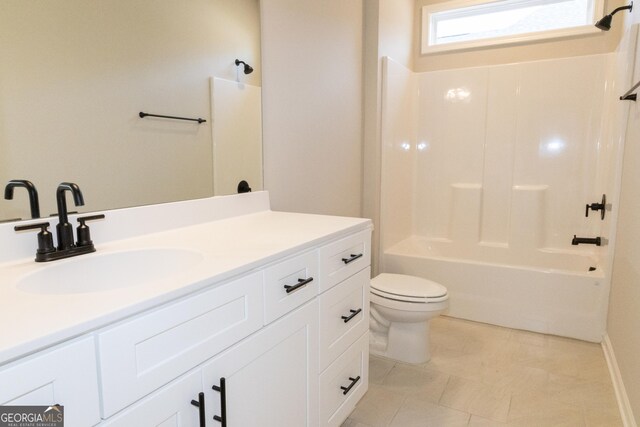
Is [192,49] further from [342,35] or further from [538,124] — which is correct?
[538,124]

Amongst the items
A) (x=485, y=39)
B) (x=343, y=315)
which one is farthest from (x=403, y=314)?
(x=485, y=39)

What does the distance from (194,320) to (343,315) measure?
2.38ft

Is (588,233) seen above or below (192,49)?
below

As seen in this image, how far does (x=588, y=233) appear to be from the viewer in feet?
10.0

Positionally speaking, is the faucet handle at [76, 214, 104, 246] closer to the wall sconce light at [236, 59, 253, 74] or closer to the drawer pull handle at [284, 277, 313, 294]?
the drawer pull handle at [284, 277, 313, 294]

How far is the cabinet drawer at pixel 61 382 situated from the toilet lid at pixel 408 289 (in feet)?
5.71

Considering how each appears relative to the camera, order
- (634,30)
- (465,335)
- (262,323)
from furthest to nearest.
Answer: (465,335) < (634,30) < (262,323)

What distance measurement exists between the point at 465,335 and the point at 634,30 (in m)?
2.00

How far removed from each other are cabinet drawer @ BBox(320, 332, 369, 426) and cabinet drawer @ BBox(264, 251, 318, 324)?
13.6 inches

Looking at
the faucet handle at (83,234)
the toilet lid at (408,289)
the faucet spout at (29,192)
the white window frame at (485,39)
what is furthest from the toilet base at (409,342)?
the white window frame at (485,39)

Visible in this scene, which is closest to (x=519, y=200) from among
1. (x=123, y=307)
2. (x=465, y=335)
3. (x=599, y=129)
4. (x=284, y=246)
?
(x=599, y=129)

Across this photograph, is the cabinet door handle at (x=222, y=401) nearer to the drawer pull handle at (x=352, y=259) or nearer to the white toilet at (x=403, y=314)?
the drawer pull handle at (x=352, y=259)

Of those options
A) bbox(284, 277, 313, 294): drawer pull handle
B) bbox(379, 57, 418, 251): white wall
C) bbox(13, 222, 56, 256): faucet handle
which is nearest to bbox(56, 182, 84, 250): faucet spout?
bbox(13, 222, 56, 256): faucet handle

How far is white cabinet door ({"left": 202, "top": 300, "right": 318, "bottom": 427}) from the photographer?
0.94 meters
